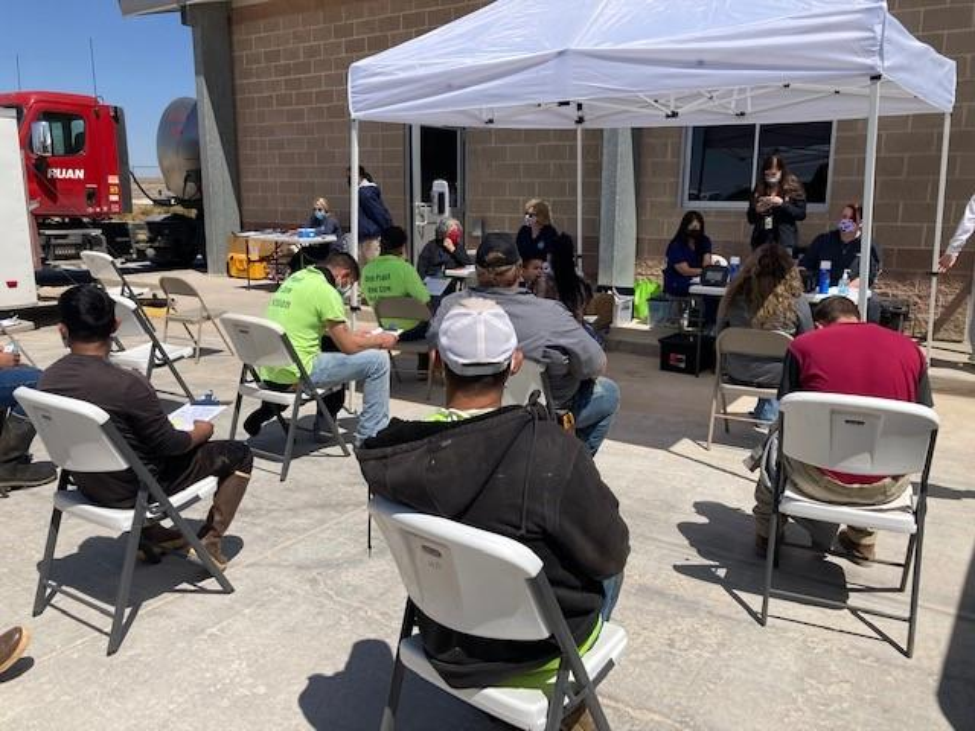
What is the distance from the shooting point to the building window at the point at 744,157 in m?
8.26

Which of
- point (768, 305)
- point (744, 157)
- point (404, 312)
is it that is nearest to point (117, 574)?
point (404, 312)

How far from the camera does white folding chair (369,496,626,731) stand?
1609 mm

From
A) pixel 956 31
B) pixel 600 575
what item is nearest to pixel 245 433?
pixel 600 575

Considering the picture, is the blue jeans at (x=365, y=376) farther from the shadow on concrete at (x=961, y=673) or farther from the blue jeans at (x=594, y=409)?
the shadow on concrete at (x=961, y=673)

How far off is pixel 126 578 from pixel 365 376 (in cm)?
210

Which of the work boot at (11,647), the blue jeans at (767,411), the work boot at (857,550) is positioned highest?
the blue jeans at (767,411)

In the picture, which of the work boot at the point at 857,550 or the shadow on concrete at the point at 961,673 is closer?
the shadow on concrete at the point at 961,673

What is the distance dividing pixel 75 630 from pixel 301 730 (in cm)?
105

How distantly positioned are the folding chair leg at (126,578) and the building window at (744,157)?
24.1ft

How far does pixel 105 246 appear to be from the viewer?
1345cm

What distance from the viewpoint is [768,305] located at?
4781 mm

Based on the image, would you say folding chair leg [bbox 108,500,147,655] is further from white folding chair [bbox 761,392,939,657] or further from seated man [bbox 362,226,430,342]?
seated man [bbox 362,226,430,342]

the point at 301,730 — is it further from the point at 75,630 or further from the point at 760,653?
the point at 760,653

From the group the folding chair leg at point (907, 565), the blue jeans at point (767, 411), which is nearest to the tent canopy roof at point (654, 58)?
the blue jeans at point (767, 411)
